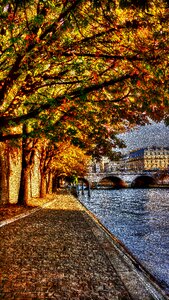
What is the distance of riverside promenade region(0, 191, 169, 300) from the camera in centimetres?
475

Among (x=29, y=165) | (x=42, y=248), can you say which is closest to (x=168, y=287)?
(x=42, y=248)

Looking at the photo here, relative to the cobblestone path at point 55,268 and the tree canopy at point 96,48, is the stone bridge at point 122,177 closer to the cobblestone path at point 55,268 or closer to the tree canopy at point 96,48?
the cobblestone path at point 55,268

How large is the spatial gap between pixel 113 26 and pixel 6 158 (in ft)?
48.5

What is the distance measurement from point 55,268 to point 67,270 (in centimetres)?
27

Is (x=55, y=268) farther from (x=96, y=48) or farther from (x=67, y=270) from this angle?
(x=96, y=48)

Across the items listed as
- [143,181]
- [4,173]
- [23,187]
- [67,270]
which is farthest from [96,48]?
[143,181]

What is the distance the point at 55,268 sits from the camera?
605 cm

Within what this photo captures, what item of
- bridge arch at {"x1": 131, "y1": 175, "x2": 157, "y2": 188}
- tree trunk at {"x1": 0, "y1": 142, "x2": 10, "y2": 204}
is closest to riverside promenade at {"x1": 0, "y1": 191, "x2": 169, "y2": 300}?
tree trunk at {"x1": 0, "y1": 142, "x2": 10, "y2": 204}

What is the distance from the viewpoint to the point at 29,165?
18.6 m

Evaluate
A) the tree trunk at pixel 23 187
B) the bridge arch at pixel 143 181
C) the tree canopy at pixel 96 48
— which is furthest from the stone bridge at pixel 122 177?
the tree canopy at pixel 96 48

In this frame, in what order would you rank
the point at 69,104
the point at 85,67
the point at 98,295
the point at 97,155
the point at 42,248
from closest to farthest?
the point at 98,295 → the point at 42,248 → the point at 85,67 → the point at 69,104 → the point at 97,155

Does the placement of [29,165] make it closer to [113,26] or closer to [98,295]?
[113,26]

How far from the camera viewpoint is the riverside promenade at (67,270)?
4.75m

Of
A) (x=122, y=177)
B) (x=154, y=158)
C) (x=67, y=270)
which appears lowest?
(x=67, y=270)
